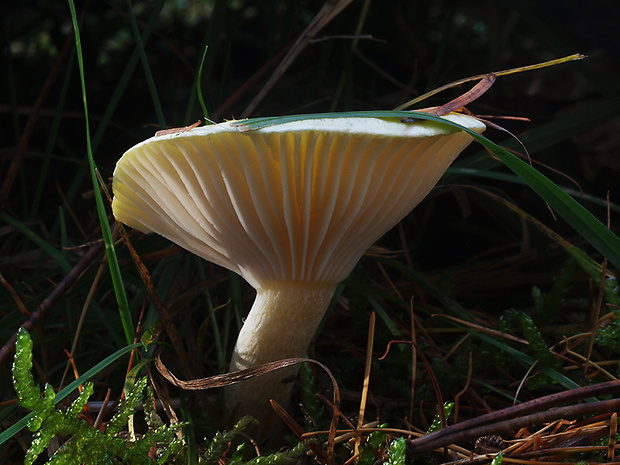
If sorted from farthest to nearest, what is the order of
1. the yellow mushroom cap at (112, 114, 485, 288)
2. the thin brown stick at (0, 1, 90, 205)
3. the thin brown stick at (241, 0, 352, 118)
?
the thin brown stick at (0, 1, 90, 205), the thin brown stick at (241, 0, 352, 118), the yellow mushroom cap at (112, 114, 485, 288)

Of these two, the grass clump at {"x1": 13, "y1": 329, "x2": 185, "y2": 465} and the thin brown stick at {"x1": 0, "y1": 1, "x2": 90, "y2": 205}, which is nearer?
the grass clump at {"x1": 13, "y1": 329, "x2": 185, "y2": 465}

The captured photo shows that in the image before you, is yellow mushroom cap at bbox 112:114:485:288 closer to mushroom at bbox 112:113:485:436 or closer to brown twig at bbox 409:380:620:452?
mushroom at bbox 112:113:485:436

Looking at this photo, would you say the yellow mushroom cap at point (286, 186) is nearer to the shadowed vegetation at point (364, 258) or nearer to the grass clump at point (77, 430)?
the shadowed vegetation at point (364, 258)

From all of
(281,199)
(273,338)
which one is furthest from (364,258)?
(281,199)

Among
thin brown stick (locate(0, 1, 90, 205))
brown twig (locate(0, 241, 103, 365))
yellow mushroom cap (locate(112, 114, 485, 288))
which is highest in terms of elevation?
thin brown stick (locate(0, 1, 90, 205))

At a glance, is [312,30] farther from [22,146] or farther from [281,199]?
[22,146]

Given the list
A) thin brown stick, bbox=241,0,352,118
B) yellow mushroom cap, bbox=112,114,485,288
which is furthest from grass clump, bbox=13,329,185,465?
thin brown stick, bbox=241,0,352,118

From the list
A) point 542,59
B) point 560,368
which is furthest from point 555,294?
point 542,59

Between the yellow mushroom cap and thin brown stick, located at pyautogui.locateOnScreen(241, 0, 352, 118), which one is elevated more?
thin brown stick, located at pyautogui.locateOnScreen(241, 0, 352, 118)

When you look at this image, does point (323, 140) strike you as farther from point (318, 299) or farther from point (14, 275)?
point (14, 275)
